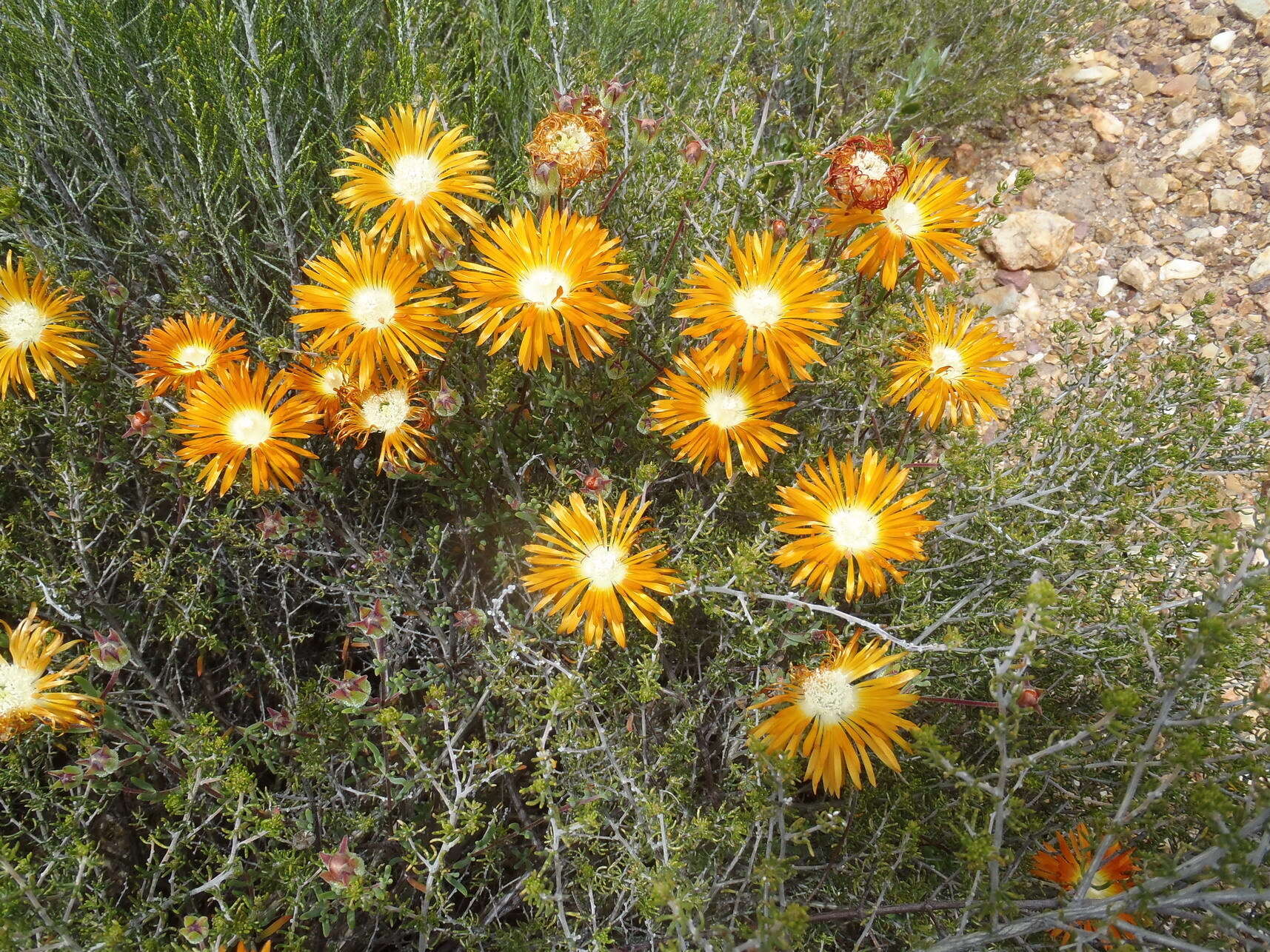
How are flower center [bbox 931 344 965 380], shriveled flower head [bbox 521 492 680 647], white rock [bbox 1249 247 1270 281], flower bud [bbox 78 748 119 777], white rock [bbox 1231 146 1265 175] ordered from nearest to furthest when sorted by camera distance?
1. flower bud [bbox 78 748 119 777]
2. shriveled flower head [bbox 521 492 680 647]
3. flower center [bbox 931 344 965 380]
4. white rock [bbox 1249 247 1270 281]
5. white rock [bbox 1231 146 1265 175]

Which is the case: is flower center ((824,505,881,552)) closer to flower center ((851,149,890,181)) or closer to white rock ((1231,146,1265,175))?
flower center ((851,149,890,181))

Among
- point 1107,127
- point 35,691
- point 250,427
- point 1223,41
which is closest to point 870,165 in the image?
point 250,427

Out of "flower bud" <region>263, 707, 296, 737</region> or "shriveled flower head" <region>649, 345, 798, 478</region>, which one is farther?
"shriveled flower head" <region>649, 345, 798, 478</region>

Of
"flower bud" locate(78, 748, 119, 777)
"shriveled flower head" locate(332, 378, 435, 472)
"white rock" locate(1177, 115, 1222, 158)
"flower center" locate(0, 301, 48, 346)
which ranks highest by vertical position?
"white rock" locate(1177, 115, 1222, 158)

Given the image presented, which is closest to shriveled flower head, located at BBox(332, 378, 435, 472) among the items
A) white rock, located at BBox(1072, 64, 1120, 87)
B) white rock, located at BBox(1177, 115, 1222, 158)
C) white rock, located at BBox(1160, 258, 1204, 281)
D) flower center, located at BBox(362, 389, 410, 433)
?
flower center, located at BBox(362, 389, 410, 433)

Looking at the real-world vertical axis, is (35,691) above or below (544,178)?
→ below

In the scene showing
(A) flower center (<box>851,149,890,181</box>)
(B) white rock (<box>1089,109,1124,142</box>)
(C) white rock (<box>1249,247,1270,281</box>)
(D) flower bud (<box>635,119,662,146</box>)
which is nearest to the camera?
(A) flower center (<box>851,149,890,181</box>)

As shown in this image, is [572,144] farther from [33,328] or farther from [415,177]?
[33,328]

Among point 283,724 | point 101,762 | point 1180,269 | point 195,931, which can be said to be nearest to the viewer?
point 195,931
